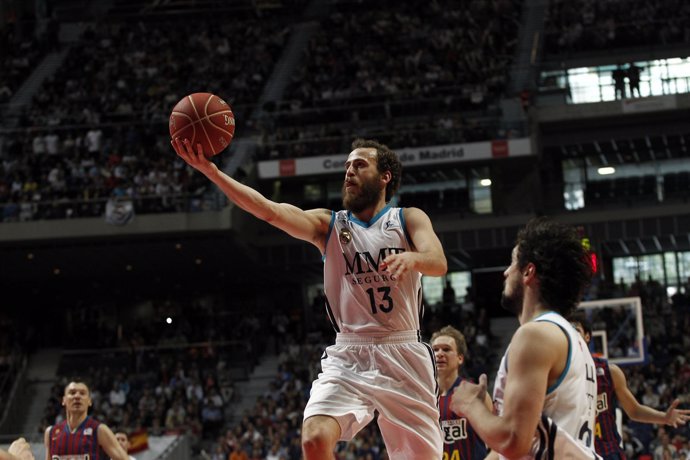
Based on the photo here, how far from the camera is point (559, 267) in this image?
164 inches

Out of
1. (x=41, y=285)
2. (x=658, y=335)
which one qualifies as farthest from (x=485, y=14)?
(x=41, y=285)

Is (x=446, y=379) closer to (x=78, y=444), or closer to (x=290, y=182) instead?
(x=78, y=444)

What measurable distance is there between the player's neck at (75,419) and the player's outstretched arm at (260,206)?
4.27 metres

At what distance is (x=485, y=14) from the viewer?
35406 millimetres

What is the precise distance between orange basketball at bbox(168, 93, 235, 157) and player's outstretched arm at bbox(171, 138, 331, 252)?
0.10 metres

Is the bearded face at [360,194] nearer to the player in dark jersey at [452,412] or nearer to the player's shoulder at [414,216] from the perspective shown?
the player's shoulder at [414,216]

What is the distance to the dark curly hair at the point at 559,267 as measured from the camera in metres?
4.15

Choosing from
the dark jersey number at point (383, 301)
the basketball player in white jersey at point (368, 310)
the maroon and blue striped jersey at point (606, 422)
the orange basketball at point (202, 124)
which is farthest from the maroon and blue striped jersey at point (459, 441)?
the orange basketball at point (202, 124)

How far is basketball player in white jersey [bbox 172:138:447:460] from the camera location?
248 inches

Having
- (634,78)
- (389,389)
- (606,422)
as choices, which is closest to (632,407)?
(606,422)

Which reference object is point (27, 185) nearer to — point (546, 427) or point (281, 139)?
point (281, 139)

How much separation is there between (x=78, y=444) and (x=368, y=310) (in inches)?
178

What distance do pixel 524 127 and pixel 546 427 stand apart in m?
26.5

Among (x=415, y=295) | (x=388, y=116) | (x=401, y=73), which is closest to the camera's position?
(x=415, y=295)
